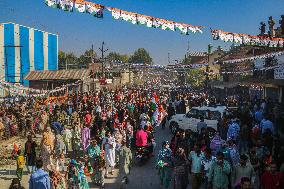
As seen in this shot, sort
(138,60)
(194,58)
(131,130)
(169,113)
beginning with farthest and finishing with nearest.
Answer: (138,60) < (194,58) < (169,113) < (131,130)

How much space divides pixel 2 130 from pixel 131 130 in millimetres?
7941

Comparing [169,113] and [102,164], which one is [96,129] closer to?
[102,164]

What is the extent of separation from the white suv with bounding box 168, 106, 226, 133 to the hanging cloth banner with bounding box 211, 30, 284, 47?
372cm

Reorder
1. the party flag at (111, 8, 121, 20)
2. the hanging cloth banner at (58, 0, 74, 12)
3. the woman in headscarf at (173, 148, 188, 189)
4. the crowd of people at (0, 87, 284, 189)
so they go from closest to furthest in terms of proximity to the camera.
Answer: the crowd of people at (0, 87, 284, 189) → the woman in headscarf at (173, 148, 188, 189) → the hanging cloth banner at (58, 0, 74, 12) → the party flag at (111, 8, 121, 20)

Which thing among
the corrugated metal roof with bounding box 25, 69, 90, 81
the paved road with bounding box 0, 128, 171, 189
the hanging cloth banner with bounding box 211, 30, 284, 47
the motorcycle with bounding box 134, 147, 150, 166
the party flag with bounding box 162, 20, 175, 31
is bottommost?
the paved road with bounding box 0, 128, 171, 189

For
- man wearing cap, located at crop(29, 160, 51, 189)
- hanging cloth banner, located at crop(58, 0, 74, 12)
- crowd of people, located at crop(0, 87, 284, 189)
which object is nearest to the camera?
man wearing cap, located at crop(29, 160, 51, 189)

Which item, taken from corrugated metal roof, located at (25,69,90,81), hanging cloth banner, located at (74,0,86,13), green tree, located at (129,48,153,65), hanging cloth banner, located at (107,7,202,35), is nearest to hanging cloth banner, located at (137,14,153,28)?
hanging cloth banner, located at (107,7,202,35)

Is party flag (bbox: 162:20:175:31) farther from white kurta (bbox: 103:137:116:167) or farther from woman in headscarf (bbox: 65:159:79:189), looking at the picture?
woman in headscarf (bbox: 65:159:79:189)

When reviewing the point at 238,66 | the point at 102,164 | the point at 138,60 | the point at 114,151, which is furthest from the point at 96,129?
the point at 138,60

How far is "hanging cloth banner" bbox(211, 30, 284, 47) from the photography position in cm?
1798

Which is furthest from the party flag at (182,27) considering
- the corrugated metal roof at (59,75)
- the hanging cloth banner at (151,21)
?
the corrugated metal roof at (59,75)

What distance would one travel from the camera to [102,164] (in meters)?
11.9

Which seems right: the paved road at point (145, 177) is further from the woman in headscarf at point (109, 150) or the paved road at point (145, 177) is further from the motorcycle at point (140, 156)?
the woman in headscarf at point (109, 150)

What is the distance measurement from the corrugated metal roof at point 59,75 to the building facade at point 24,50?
5.18ft
